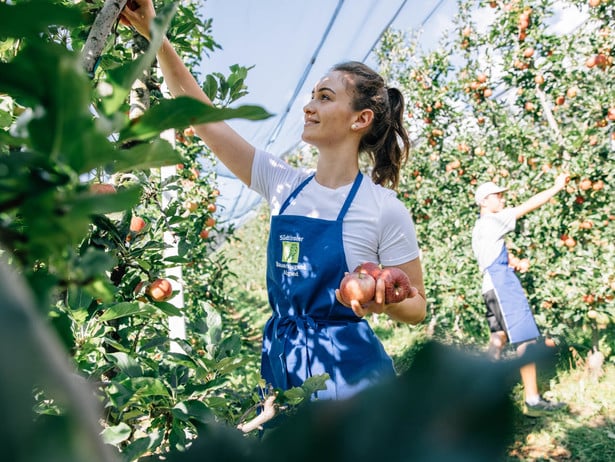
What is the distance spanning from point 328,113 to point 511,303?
2.12 meters

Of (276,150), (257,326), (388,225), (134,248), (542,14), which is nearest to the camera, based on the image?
(134,248)

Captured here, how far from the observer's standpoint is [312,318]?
1269 millimetres

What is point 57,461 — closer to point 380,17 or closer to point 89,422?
point 89,422

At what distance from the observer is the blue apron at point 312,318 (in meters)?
1.22

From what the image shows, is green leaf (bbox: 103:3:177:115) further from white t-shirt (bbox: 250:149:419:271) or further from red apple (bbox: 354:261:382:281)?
white t-shirt (bbox: 250:149:419:271)

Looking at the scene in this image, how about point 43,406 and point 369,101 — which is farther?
point 369,101

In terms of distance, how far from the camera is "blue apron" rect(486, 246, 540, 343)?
2926 mm

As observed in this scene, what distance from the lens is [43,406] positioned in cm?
73

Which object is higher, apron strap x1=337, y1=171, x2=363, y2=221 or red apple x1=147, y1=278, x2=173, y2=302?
apron strap x1=337, y1=171, x2=363, y2=221

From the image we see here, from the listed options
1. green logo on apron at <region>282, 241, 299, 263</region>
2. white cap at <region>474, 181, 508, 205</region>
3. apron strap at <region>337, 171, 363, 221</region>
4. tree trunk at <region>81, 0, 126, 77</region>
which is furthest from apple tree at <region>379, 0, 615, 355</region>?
tree trunk at <region>81, 0, 126, 77</region>

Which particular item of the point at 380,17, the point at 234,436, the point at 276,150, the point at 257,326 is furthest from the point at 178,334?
the point at 276,150

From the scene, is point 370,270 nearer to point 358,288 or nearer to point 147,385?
point 358,288

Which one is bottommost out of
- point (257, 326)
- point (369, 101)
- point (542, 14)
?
point (257, 326)

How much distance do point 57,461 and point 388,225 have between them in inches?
47.8
